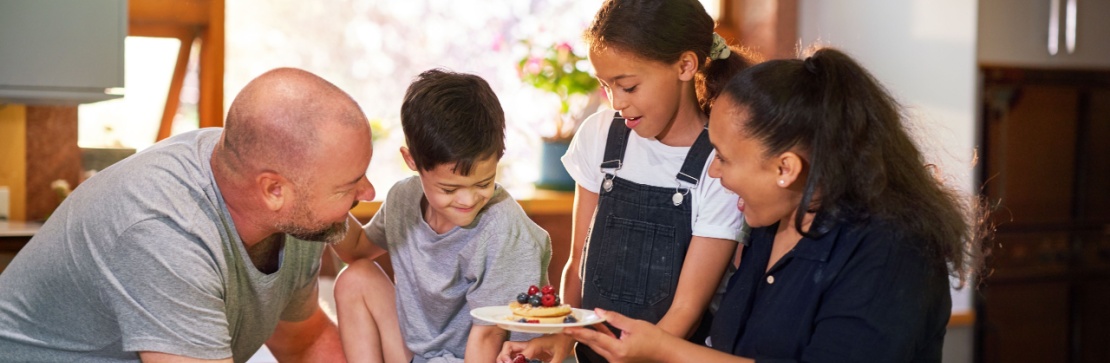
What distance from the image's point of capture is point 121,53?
11.0 feet

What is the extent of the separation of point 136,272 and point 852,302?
107 centimetres

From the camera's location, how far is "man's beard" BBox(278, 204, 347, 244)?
166 cm

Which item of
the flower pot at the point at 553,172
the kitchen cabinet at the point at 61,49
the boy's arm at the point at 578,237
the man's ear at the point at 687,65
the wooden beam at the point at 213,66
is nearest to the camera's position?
the man's ear at the point at 687,65

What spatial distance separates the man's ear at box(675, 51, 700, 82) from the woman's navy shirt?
42cm

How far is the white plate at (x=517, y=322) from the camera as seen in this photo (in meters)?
1.55

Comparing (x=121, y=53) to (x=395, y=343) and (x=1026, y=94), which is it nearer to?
(x=395, y=343)

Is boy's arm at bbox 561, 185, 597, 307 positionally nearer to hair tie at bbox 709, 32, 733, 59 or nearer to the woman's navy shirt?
hair tie at bbox 709, 32, 733, 59

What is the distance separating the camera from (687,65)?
192cm

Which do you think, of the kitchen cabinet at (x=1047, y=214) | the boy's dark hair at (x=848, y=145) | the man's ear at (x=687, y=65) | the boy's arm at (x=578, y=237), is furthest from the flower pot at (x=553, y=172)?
the boy's dark hair at (x=848, y=145)

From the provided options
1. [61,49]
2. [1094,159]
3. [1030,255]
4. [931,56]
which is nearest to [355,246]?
[61,49]

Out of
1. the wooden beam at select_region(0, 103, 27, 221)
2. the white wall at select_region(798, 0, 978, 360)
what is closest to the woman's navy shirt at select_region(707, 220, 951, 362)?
the white wall at select_region(798, 0, 978, 360)

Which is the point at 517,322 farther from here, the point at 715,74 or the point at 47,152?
the point at 47,152

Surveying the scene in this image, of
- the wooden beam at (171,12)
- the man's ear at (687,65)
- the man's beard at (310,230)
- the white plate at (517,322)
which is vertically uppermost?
the wooden beam at (171,12)

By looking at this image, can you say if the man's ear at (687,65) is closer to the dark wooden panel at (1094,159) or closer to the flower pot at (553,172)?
the flower pot at (553,172)
